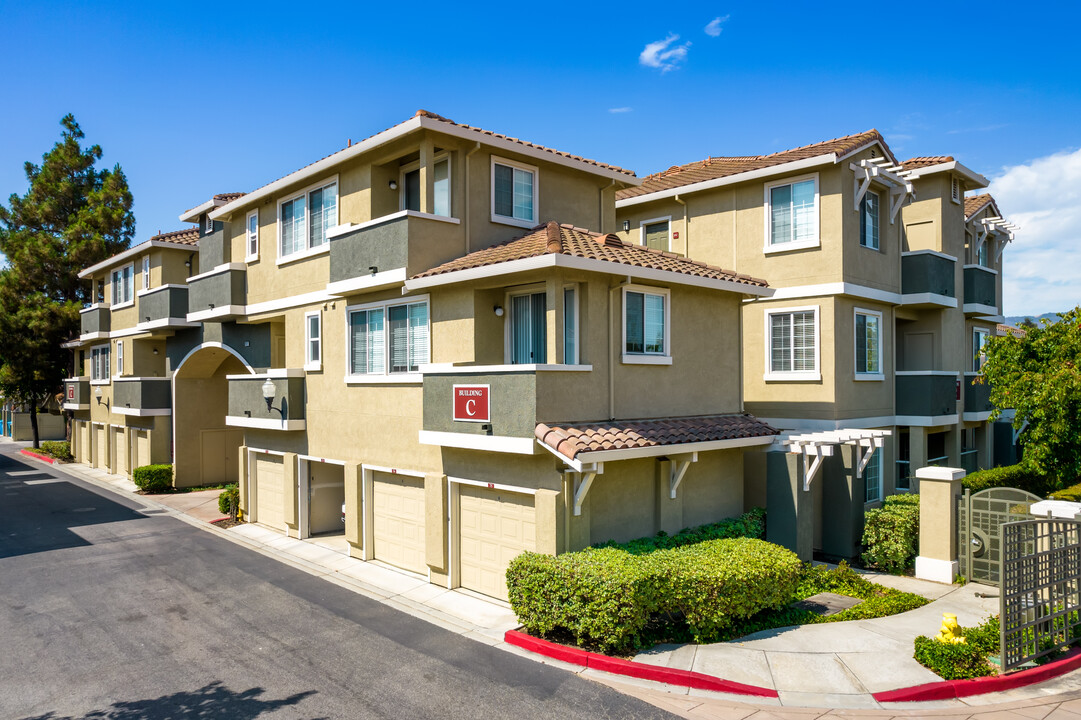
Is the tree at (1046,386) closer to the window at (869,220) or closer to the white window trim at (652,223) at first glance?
the window at (869,220)

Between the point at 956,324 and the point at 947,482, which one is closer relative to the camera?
the point at 947,482

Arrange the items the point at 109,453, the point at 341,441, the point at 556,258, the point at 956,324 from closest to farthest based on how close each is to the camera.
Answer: the point at 556,258
the point at 341,441
the point at 956,324
the point at 109,453

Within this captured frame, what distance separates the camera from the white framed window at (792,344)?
1841 centimetres

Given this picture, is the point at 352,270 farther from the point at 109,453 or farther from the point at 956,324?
the point at 109,453

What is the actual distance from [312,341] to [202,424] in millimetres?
12461

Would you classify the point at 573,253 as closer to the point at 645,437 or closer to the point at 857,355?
the point at 645,437

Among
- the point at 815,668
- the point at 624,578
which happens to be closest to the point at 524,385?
the point at 624,578

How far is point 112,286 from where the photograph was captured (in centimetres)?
3369

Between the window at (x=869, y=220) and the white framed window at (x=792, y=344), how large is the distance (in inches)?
105

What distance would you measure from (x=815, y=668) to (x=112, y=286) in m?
34.8

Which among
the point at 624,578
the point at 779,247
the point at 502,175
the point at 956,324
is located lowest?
the point at 624,578

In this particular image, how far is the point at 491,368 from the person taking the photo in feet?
41.8

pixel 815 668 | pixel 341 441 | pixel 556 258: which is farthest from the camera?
pixel 341 441

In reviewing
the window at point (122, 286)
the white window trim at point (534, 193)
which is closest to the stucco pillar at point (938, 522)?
the white window trim at point (534, 193)
